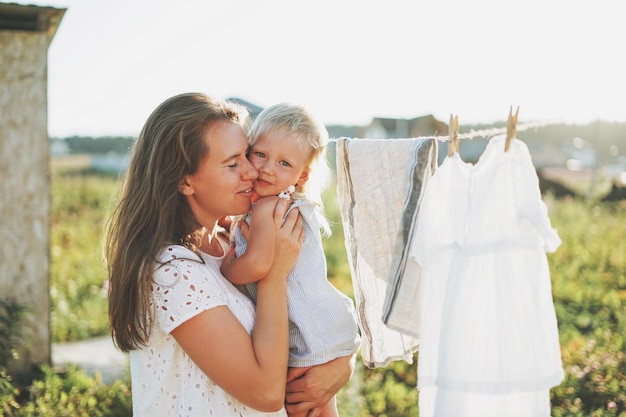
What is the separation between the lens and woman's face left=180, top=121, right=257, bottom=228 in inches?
84.8

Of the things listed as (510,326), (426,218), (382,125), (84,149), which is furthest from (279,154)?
(84,149)

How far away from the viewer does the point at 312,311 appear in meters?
2.37

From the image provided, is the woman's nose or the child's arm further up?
the woman's nose

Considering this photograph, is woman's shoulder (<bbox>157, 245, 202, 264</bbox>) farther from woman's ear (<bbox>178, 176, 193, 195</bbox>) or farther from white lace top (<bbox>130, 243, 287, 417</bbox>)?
woman's ear (<bbox>178, 176, 193, 195</bbox>)

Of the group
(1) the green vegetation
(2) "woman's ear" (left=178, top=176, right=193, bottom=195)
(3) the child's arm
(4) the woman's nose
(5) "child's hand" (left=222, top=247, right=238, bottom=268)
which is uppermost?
(4) the woman's nose

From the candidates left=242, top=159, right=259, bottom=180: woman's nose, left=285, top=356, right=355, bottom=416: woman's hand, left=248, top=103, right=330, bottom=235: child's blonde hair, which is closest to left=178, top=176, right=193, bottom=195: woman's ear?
left=242, top=159, right=259, bottom=180: woman's nose

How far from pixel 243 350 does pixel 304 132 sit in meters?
0.89

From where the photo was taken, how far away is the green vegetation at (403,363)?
13.6 feet

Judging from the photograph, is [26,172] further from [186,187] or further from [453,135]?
[453,135]

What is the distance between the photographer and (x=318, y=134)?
2.54 meters

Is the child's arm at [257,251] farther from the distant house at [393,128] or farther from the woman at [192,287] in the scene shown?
the distant house at [393,128]

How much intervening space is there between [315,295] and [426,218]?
64cm

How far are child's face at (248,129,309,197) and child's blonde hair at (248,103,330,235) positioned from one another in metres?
0.03

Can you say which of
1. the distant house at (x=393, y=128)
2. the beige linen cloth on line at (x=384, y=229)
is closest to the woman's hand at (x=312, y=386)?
the beige linen cloth on line at (x=384, y=229)
